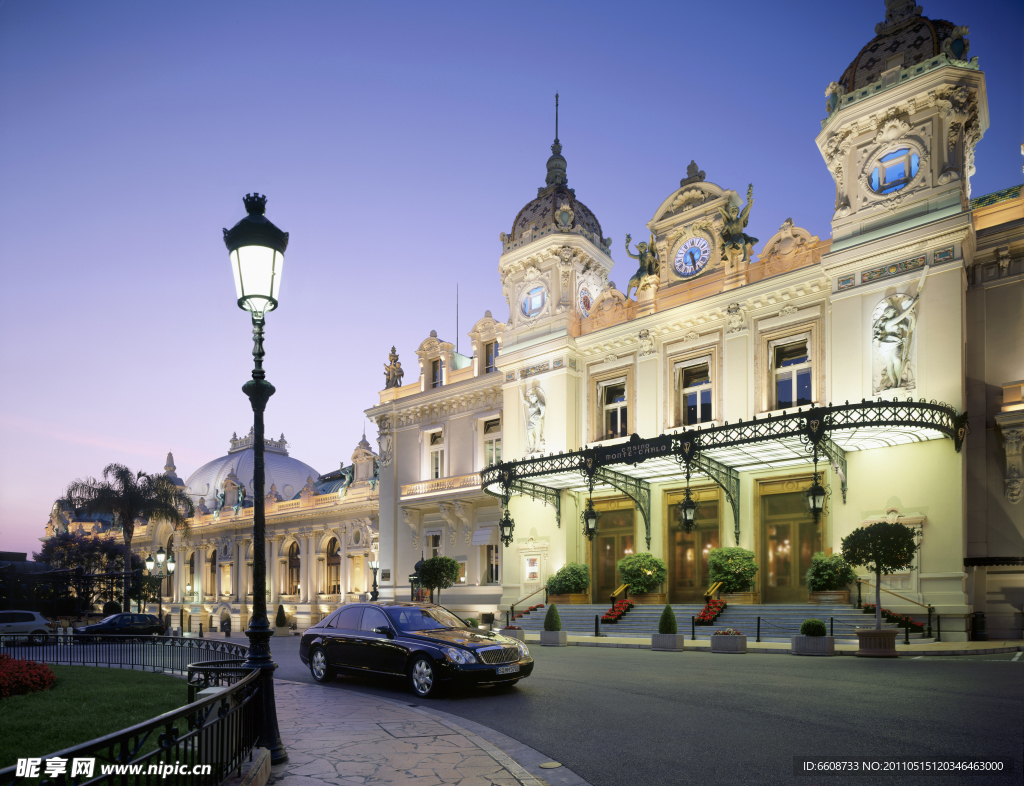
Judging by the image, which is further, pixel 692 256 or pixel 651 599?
pixel 692 256

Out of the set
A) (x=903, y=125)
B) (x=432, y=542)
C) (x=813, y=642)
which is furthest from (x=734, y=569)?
(x=432, y=542)

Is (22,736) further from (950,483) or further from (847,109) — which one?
(847,109)

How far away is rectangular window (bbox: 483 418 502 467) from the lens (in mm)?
38719

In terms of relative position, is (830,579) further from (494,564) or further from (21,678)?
(21,678)

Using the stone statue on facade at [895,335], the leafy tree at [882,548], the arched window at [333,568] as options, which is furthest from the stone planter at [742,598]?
the arched window at [333,568]

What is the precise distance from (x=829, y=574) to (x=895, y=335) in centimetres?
762

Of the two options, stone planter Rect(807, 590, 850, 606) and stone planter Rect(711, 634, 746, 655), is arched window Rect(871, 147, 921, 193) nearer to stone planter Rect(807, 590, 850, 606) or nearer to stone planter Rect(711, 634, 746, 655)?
stone planter Rect(807, 590, 850, 606)

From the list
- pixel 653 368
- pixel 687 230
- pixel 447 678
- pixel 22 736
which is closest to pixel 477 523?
pixel 653 368

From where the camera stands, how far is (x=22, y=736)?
9102 mm

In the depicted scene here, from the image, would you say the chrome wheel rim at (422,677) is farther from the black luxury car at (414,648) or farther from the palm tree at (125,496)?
the palm tree at (125,496)

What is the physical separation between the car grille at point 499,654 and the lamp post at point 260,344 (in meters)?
4.65

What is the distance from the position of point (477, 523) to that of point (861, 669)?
83.4 feet

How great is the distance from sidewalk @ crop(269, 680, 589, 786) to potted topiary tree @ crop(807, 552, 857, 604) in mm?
16590

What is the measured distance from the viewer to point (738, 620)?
2489 centimetres
